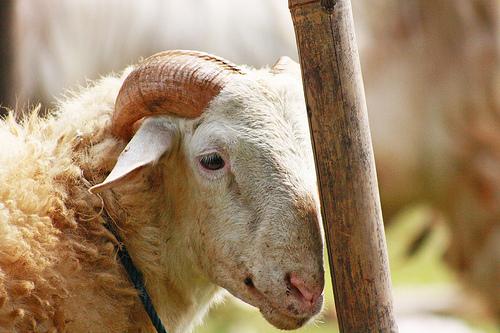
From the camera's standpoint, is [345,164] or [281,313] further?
[281,313]

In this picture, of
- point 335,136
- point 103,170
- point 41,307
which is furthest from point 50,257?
point 335,136

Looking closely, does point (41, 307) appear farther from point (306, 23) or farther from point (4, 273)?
point (306, 23)

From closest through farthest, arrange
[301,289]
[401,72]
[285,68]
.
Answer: [301,289] → [285,68] → [401,72]

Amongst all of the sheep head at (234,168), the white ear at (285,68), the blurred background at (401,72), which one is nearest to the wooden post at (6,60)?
the blurred background at (401,72)

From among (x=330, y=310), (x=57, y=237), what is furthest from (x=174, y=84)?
(x=330, y=310)

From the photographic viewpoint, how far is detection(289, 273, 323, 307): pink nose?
3236mm

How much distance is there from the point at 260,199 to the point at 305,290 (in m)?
0.37

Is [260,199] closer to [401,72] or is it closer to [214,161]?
[214,161]

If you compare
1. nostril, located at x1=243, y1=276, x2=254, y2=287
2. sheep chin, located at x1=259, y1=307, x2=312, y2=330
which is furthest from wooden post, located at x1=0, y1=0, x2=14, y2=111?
sheep chin, located at x1=259, y1=307, x2=312, y2=330

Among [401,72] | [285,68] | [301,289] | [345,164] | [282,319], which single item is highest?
[401,72]

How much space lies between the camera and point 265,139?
3.37 m

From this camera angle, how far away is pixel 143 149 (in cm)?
342

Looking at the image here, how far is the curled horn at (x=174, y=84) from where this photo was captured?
11.3 feet

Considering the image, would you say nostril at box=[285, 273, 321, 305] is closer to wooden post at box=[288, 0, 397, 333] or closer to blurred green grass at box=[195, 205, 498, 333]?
wooden post at box=[288, 0, 397, 333]
